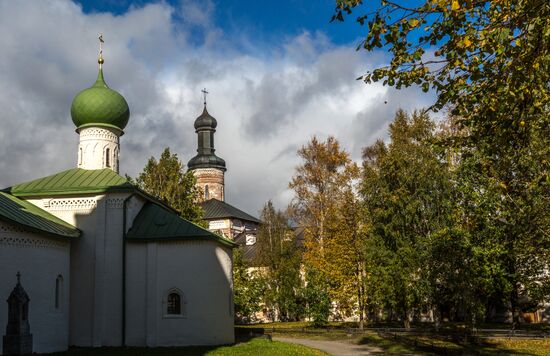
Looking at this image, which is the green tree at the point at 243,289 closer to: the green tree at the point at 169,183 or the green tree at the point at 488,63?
the green tree at the point at 169,183

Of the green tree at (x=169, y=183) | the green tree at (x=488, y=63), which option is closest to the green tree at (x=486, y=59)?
the green tree at (x=488, y=63)

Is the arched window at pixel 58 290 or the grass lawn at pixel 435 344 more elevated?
the arched window at pixel 58 290

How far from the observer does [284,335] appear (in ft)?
82.8

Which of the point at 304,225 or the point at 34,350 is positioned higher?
the point at 304,225

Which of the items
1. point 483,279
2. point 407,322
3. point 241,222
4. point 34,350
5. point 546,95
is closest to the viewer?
point 546,95

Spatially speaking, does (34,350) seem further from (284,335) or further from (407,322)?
(407,322)

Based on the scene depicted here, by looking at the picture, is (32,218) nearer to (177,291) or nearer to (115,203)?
(115,203)

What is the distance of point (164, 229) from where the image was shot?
18906 millimetres

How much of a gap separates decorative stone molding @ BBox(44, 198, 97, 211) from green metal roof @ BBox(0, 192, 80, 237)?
0.45 metres

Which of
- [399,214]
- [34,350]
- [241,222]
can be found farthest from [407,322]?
[241,222]

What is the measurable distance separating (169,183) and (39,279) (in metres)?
12.7

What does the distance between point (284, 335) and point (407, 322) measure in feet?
18.0

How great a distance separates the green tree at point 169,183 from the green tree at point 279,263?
8668mm

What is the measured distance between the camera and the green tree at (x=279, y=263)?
34.9m
